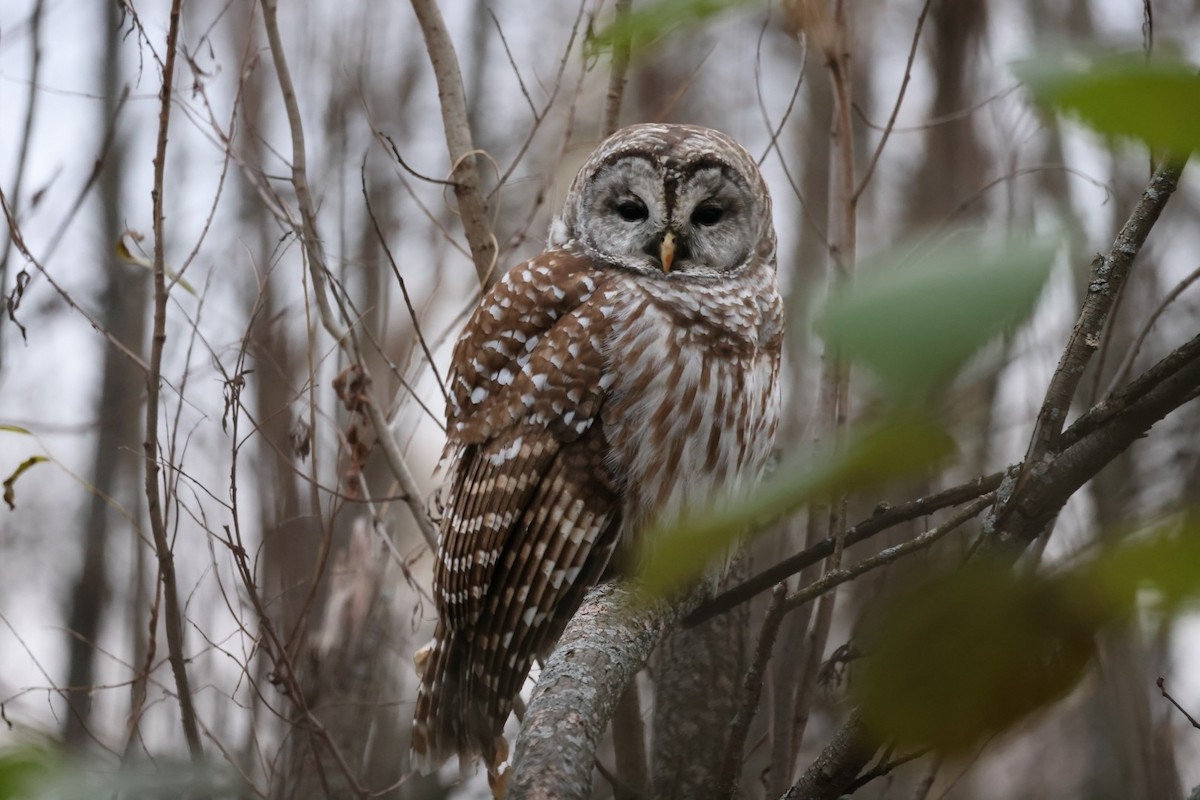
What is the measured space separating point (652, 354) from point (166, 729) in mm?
3517

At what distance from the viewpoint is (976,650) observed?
575mm

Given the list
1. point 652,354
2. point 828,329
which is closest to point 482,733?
point 652,354

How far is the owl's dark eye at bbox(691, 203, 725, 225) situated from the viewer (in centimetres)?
396

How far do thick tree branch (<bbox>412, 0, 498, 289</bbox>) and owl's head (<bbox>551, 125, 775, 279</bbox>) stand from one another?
0.87ft

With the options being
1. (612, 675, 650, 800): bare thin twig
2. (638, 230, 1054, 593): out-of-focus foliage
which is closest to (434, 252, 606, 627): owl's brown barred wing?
(612, 675, 650, 800): bare thin twig

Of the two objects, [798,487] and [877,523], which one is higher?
[877,523]

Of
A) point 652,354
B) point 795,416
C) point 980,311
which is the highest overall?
point 795,416

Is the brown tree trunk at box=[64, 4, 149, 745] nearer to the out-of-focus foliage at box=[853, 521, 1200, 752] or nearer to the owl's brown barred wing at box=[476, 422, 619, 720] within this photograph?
the owl's brown barred wing at box=[476, 422, 619, 720]

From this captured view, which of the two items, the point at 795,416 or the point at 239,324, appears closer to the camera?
the point at 239,324

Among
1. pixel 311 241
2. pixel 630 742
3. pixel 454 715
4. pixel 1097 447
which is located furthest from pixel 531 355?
pixel 1097 447

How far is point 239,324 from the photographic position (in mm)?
5574

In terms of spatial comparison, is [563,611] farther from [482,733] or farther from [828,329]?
[828,329]

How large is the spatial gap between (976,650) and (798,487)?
0.11 meters

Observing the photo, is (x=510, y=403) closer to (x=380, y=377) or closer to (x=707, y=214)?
(x=707, y=214)
